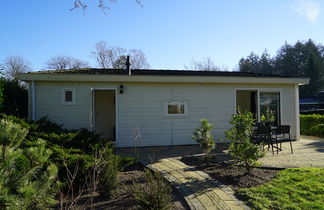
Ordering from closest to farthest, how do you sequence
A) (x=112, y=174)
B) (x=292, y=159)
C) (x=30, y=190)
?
(x=30, y=190) → (x=112, y=174) → (x=292, y=159)

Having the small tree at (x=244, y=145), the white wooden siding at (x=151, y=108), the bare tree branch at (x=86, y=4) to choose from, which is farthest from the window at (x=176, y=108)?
the bare tree branch at (x=86, y=4)

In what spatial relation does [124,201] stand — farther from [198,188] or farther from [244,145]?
[244,145]

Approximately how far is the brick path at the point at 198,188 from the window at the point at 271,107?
5416 mm

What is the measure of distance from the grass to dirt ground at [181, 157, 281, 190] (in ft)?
0.66

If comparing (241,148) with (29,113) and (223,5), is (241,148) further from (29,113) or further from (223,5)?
(29,113)

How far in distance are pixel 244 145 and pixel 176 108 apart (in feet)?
13.4

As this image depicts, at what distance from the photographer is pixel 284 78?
874cm

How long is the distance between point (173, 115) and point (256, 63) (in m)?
40.0

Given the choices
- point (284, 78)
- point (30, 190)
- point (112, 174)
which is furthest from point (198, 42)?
point (30, 190)

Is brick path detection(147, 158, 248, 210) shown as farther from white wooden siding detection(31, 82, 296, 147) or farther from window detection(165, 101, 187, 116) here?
window detection(165, 101, 187, 116)

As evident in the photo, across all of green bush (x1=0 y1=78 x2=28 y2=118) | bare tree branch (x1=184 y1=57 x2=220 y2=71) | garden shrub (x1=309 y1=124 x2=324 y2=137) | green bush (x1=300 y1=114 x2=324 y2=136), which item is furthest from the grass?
bare tree branch (x1=184 y1=57 x2=220 y2=71)

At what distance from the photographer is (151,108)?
26.6 feet

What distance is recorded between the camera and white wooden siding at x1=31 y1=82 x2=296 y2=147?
7570 mm

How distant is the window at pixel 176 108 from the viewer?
824cm
